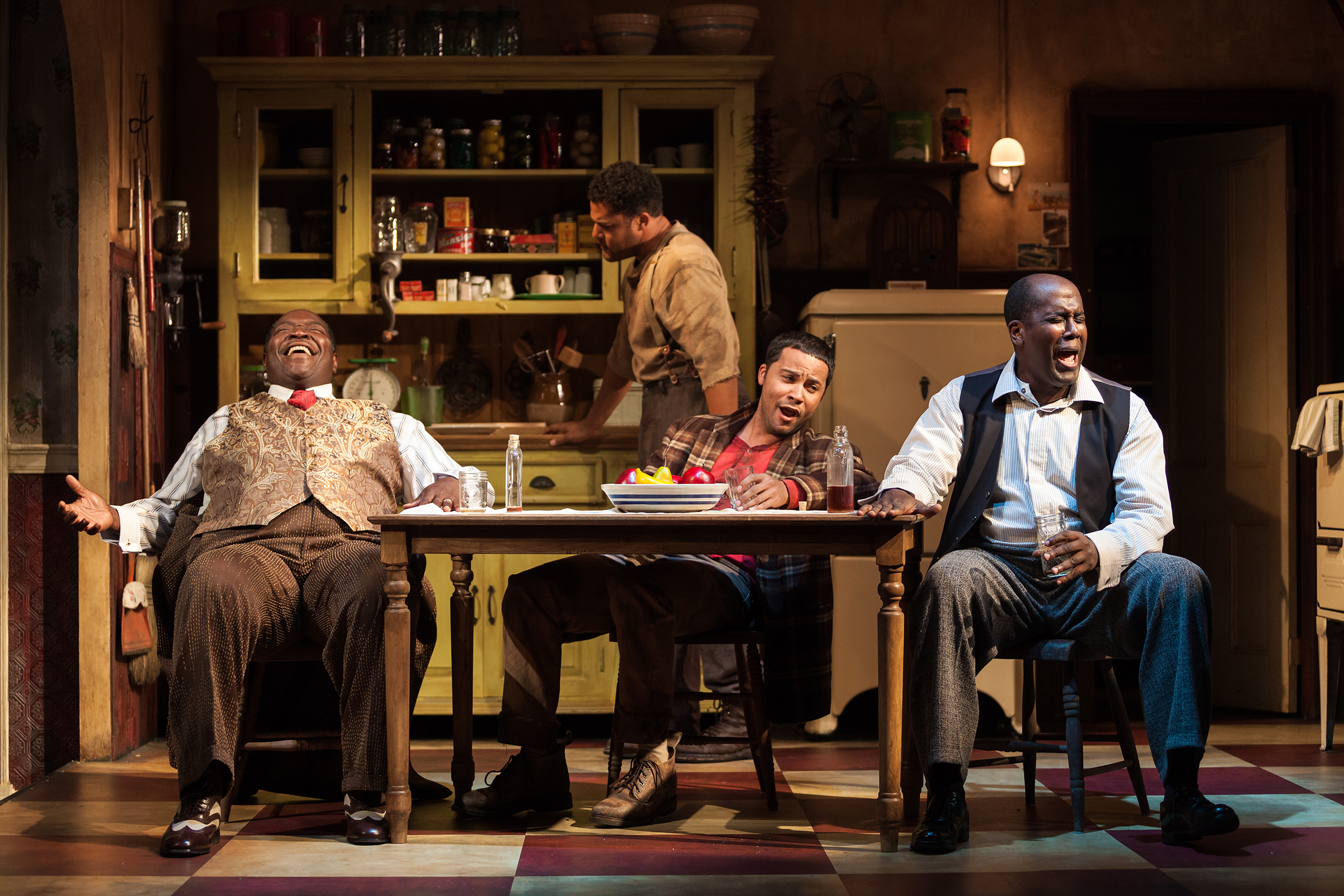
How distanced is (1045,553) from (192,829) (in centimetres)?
200

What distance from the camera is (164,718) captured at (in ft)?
15.1

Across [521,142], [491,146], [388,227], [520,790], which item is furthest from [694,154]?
[520,790]

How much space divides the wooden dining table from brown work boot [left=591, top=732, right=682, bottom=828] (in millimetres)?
485

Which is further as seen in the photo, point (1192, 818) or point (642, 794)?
point (642, 794)

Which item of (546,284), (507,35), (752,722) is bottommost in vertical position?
(752,722)

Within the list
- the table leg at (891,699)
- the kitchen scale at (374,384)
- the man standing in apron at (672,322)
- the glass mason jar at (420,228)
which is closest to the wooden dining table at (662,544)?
the table leg at (891,699)

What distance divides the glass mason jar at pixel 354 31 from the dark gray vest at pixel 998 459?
2.76m

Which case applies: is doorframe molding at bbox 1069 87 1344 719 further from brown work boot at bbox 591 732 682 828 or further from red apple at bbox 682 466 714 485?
brown work boot at bbox 591 732 682 828

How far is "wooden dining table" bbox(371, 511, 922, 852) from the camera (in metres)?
2.86

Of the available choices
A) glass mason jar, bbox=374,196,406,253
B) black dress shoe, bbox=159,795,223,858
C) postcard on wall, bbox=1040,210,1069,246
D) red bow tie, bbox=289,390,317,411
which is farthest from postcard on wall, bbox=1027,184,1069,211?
black dress shoe, bbox=159,795,223,858

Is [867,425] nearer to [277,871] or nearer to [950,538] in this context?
[950,538]

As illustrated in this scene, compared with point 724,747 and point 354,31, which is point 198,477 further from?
point 354,31

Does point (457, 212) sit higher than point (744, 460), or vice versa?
point (457, 212)

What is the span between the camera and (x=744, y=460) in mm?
3471
